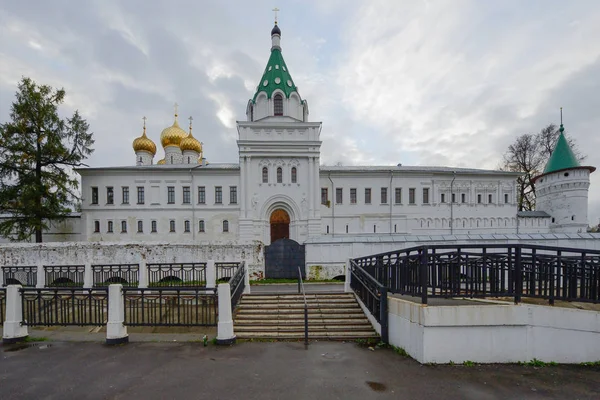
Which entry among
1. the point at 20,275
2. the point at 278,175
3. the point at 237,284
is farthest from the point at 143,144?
the point at 237,284

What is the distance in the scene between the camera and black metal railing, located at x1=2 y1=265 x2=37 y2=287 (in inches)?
509

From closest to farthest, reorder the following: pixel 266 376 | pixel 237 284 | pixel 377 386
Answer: pixel 377 386
pixel 266 376
pixel 237 284

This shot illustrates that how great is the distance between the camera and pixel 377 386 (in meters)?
4.63

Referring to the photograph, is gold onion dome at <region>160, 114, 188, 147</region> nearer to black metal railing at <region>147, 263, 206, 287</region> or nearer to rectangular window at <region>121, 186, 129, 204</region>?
rectangular window at <region>121, 186, 129, 204</region>

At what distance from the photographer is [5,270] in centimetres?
1331

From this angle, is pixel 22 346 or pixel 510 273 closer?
pixel 510 273

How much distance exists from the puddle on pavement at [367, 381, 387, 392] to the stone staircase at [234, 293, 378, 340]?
2.25 m

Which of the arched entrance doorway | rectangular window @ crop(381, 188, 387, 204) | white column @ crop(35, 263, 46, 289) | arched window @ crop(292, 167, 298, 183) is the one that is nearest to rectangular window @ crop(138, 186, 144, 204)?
the arched entrance doorway

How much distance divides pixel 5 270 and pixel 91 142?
16.0m

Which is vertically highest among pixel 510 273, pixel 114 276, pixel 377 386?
pixel 510 273

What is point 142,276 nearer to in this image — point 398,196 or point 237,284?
point 237,284

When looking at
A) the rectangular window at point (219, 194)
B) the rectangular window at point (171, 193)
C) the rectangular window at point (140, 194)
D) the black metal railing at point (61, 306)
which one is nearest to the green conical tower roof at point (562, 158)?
the rectangular window at point (219, 194)

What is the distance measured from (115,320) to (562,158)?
130ft

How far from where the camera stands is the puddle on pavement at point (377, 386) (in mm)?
4522
